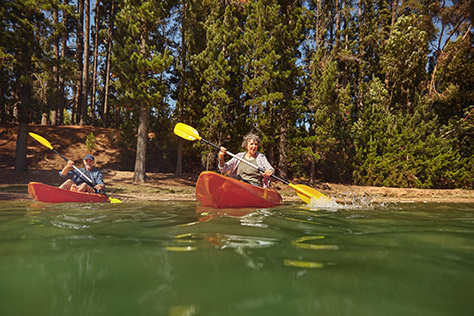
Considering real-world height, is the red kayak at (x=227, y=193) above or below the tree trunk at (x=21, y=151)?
below

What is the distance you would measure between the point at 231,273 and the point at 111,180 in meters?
13.4

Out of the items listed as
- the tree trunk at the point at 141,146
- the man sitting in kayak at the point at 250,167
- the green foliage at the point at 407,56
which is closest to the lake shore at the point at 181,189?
the tree trunk at the point at 141,146

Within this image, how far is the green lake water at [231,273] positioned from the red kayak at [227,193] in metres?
2.10

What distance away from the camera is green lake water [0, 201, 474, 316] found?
4.36 feet

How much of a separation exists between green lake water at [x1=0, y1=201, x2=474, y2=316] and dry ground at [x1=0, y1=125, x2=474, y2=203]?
7.04m

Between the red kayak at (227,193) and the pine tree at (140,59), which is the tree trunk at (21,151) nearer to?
the pine tree at (140,59)

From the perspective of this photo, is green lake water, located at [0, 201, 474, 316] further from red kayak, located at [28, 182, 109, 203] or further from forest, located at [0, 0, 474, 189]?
forest, located at [0, 0, 474, 189]

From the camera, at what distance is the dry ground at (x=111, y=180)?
10977mm

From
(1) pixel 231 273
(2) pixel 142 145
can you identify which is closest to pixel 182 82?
(2) pixel 142 145

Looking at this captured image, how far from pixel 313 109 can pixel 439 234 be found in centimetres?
1312

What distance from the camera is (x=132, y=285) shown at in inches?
60.6

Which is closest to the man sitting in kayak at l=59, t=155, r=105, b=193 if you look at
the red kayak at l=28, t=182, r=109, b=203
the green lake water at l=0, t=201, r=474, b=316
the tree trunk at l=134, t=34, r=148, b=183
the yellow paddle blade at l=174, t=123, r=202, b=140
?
the red kayak at l=28, t=182, r=109, b=203

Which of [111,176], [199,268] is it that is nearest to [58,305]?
[199,268]

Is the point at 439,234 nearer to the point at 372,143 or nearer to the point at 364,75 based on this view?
the point at 372,143
